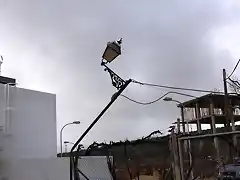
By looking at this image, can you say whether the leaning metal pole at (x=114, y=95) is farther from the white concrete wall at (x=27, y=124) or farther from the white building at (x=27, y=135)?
the white concrete wall at (x=27, y=124)

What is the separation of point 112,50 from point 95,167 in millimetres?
3671

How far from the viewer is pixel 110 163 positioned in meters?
9.98

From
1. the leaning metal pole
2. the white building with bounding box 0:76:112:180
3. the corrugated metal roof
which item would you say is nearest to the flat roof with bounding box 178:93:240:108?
the corrugated metal roof

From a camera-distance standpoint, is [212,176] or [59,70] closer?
[212,176]

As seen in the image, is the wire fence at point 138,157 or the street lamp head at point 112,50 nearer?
the street lamp head at point 112,50

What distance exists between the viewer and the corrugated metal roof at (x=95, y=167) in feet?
31.9

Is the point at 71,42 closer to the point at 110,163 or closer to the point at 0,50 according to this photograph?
the point at 0,50

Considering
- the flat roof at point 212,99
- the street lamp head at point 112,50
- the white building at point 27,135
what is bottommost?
the white building at point 27,135

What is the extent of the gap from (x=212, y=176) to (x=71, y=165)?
3.70 metres

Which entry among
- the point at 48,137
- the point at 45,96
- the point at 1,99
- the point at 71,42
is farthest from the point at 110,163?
the point at 71,42

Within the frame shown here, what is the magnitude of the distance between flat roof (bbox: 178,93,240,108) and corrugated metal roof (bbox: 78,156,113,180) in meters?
16.6

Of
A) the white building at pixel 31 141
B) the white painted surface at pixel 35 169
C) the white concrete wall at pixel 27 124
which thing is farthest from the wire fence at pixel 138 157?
the white concrete wall at pixel 27 124

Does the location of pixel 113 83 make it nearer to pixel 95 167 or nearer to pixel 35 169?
pixel 95 167

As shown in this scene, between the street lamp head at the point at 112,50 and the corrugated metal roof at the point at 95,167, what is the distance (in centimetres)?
304
